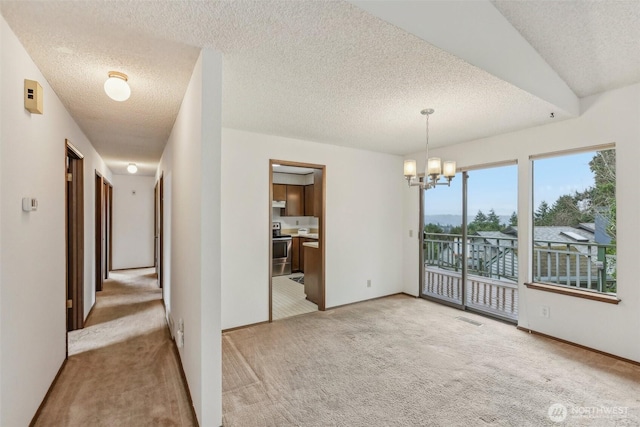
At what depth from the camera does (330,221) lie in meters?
4.24

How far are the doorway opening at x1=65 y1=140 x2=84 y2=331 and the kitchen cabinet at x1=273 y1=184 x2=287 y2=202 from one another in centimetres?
378

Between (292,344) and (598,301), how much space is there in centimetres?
312

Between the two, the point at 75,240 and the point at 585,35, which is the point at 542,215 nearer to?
the point at 585,35

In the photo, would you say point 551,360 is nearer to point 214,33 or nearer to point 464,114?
point 464,114

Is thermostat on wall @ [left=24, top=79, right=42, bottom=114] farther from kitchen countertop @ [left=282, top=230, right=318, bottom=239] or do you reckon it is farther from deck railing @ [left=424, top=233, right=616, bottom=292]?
kitchen countertop @ [left=282, top=230, right=318, bottom=239]

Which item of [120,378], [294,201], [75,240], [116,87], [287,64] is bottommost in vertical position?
[120,378]

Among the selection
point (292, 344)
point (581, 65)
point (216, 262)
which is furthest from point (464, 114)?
point (292, 344)

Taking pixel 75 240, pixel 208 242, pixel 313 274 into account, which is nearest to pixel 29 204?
pixel 208 242

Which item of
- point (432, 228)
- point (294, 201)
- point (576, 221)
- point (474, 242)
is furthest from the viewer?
point (294, 201)

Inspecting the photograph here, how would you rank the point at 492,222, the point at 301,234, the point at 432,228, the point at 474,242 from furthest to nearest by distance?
the point at 301,234 → the point at 432,228 → the point at 474,242 → the point at 492,222

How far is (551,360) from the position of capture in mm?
2740

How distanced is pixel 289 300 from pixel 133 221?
5.05 meters

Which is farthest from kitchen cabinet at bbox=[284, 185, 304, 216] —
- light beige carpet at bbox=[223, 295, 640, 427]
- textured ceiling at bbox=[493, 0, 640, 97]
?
textured ceiling at bbox=[493, 0, 640, 97]

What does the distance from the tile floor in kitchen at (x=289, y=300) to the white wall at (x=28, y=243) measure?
7.56ft
